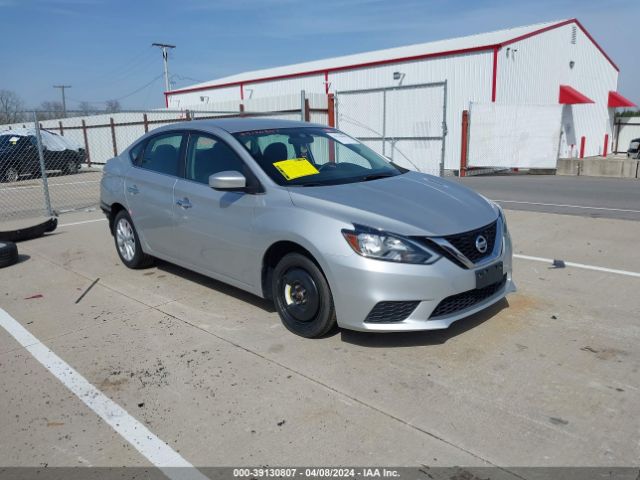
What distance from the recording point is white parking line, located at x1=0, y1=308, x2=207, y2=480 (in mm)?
2611

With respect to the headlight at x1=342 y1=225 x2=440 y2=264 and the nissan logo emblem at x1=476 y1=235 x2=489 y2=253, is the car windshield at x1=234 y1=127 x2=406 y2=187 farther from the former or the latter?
the nissan logo emblem at x1=476 y1=235 x2=489 y2=253

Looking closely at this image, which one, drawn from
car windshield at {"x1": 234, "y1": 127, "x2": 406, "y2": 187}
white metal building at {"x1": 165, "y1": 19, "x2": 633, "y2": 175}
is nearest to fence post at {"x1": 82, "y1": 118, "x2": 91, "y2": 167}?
white metal building at {"x1": 165, "y1": 19, "x2": 633, "y2": 175}

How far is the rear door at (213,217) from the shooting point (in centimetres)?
429

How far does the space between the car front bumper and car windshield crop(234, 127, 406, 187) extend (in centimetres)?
97

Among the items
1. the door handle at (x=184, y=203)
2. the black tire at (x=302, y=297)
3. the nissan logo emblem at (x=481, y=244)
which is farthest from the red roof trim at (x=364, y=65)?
the black tire at (x=302, y=297)

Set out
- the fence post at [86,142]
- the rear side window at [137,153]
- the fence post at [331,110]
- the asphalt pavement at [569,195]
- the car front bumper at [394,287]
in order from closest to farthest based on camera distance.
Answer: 1. the car front bumper at [394,287]
2. the rear side window at [137,153]
3. the asphalt pavement at [569,195]
4. the fence post at [331,110]
5. the fence post at [86,142]

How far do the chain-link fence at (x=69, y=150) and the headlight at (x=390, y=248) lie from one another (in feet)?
26.7

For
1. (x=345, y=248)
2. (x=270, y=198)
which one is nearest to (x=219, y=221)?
(x=270, y=198)

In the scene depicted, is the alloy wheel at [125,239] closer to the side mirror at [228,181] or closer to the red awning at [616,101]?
the side mirror at [228,181]

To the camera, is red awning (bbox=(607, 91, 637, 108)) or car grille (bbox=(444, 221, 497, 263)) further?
red awning (bbox=(607, 91, 637, 108))

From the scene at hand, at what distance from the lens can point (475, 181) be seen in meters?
16.0

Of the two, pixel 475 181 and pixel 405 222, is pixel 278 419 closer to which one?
pixel 405 222

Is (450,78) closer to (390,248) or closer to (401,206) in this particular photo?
(401,206)

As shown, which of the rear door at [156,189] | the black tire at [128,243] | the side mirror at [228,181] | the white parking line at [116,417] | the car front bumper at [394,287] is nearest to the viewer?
the white parking line at [116,417]
